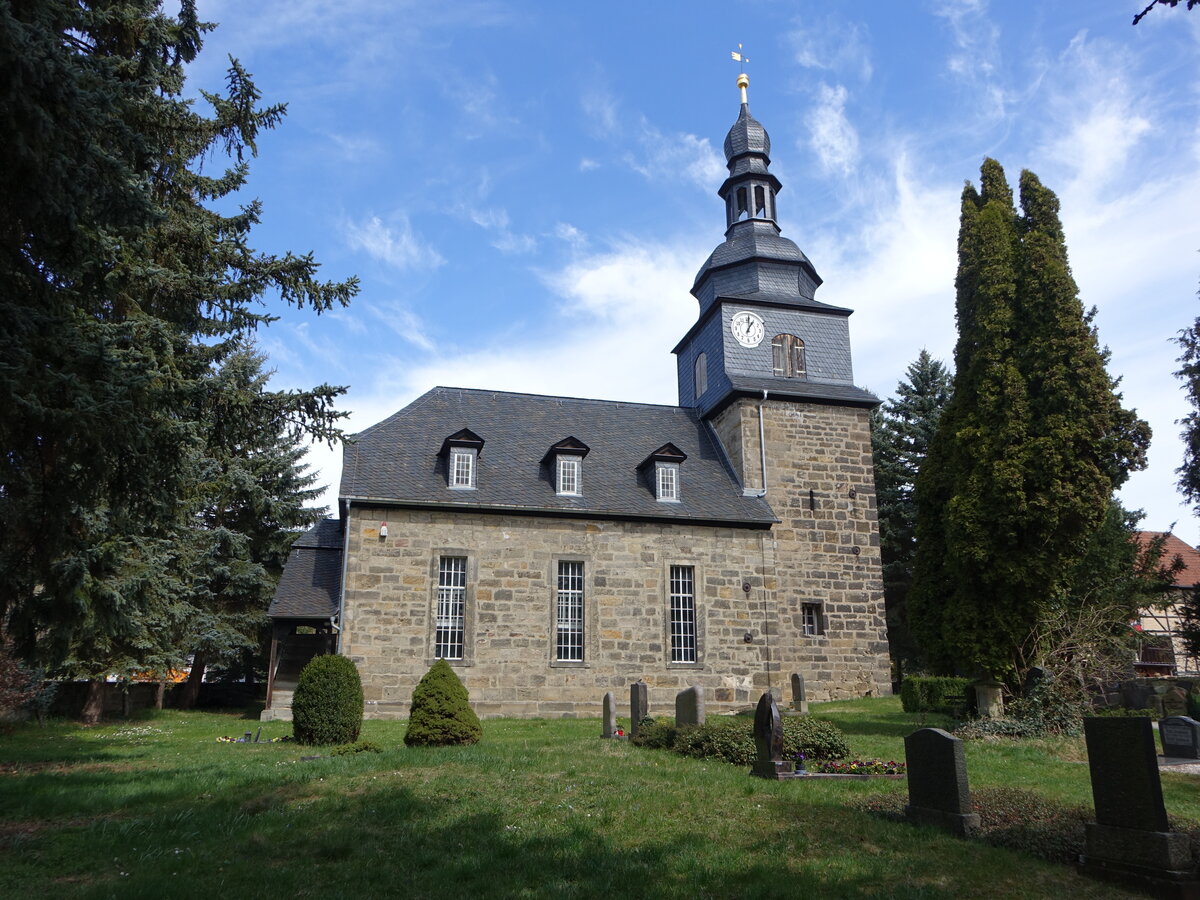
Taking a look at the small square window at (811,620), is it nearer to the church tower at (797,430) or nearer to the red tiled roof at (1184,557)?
the church tower at (797,430)

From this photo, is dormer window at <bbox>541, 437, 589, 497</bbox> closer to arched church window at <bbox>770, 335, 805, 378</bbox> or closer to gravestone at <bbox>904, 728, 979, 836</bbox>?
arched church window at <bbox>770, 335, 805, 378</bbox>

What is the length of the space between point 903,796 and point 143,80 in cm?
1118

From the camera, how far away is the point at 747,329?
2489 centimetres

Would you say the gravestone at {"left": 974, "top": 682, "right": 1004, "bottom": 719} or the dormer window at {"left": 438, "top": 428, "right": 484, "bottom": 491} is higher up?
the dormer window at {"left": 438, "top": 428, "right": 484, "bottom": 491}

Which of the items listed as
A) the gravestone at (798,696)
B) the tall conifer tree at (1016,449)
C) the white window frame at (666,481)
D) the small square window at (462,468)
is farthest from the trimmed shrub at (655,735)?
the white window frame at (666,481)

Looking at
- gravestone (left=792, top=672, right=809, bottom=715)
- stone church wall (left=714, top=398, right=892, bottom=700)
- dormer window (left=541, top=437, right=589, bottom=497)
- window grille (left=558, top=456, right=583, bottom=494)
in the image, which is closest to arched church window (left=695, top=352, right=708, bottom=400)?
stone church wall (left=714, top=398, right=892, bottom=700)

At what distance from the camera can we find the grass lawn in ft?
20.5

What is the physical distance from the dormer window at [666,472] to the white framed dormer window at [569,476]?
78.2 inches

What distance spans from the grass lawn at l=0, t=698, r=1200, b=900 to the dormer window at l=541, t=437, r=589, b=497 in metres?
10.2

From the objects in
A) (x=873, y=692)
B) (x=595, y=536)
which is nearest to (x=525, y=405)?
(x=595, y=536)

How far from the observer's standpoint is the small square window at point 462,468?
20.8 meters

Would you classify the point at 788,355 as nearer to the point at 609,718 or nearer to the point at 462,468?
the point at 462,468

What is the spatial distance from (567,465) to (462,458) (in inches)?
104

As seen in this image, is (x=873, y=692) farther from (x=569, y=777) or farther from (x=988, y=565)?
(x=569, y=777)
